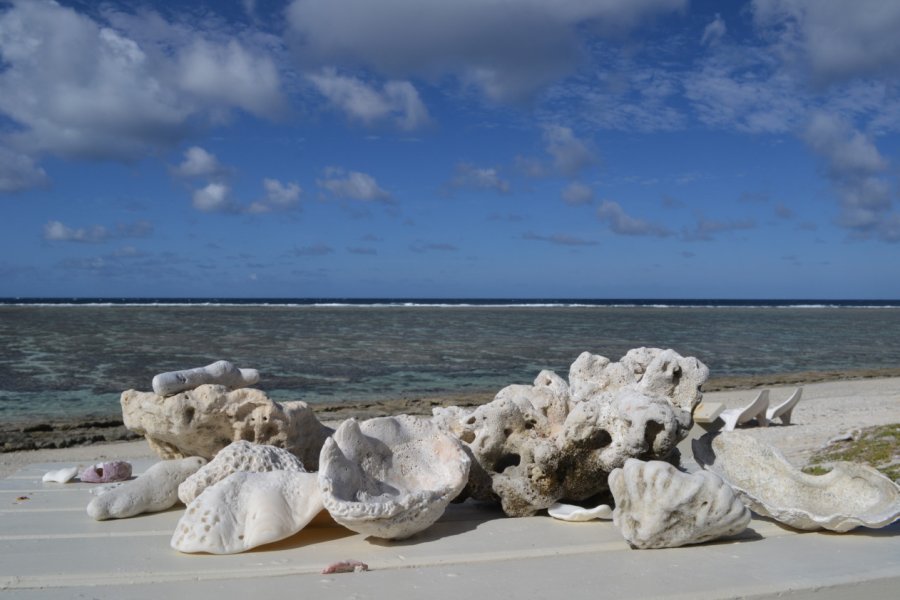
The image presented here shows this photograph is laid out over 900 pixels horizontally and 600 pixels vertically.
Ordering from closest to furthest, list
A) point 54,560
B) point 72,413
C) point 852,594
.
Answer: point 852,594
point 54,560
point 72,413

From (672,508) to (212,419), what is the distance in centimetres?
286

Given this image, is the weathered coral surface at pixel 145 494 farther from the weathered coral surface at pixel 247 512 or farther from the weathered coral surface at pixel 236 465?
Answer: the weathered coral surface at pixel 247 512

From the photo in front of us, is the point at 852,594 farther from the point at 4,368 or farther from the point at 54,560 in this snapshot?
the point at 4,368

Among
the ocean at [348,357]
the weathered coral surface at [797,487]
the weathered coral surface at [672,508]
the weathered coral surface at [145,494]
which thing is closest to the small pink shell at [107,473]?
the weathered coral surface at [145,494]

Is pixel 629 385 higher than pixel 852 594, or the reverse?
pixel 629 385

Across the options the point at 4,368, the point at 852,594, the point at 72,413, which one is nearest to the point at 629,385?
the point at 852,594

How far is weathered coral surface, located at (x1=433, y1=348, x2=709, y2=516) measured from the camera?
4223mm

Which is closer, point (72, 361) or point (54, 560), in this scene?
point (54, 560)

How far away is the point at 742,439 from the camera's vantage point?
4.89 m

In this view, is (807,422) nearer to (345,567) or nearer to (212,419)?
(212,419)

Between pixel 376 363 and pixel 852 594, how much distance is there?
58.1ft

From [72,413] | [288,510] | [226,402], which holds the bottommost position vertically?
[72,413]

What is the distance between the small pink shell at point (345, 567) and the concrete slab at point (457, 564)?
5cm

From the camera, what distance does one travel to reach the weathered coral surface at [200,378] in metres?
4.75
